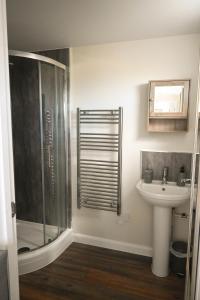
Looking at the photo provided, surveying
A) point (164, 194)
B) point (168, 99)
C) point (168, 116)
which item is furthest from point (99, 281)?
Answer: point (168, 99)

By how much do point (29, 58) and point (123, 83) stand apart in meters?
1.10

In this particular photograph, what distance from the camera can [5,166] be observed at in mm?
1160

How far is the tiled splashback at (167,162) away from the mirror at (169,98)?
0.43m

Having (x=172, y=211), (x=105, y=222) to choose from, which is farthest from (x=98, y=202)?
(x=172, y=211)

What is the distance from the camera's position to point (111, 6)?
174 centimetres

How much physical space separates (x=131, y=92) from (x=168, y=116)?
51 cm

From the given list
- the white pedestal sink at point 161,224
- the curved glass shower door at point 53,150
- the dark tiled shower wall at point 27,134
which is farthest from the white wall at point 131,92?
the dark tiled shower wall at point 27,134

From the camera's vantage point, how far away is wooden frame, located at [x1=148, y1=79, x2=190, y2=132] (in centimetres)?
228

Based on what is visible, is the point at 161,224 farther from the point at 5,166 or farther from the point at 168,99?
the point at 5,166

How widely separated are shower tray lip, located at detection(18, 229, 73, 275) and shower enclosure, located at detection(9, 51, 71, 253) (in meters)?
0.09

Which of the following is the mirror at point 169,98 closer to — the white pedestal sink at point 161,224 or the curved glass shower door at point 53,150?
the white pedestal sink at point 161,224

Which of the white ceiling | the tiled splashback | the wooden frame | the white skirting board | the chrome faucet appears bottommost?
the white skirting board

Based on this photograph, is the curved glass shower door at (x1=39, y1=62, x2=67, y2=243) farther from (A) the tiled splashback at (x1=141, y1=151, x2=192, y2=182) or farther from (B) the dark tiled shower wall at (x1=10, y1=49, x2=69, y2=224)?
(A) the tiled splashback at (x1=141, y1=151, x2=192, y2=182)

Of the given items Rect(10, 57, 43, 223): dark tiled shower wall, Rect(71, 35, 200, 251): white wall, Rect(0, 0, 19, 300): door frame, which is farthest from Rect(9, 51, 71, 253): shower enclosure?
Rect(0, 0, 19, 300): door frame
